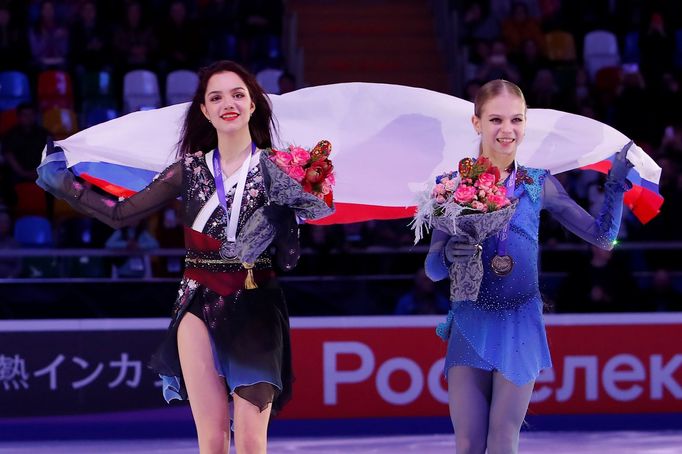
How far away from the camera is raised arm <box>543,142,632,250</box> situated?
168 inches

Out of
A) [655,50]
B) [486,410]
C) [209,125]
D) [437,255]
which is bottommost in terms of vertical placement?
[486,410]

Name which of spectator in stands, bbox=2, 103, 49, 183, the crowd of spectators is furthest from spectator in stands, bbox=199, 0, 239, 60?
spectator in stands, bbox=2, 103, 49, 183

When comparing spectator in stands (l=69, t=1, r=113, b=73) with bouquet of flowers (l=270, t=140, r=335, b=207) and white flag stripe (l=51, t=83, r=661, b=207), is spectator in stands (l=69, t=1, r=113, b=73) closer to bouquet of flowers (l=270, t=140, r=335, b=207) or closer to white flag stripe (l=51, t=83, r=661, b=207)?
white flag stripe (l=51, t=83, r=661, b=207)

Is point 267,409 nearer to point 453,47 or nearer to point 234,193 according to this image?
point 234,193

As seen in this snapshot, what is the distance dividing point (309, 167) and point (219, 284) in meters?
0.52

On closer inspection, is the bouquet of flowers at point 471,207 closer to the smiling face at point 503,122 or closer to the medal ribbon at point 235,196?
the smiling face at point 503,122

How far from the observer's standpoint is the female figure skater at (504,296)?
407 centimetres

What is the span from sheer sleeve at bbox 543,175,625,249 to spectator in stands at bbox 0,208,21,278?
4.68 metres

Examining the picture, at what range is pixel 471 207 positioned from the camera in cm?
398

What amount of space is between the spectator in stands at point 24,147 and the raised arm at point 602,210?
631 cm

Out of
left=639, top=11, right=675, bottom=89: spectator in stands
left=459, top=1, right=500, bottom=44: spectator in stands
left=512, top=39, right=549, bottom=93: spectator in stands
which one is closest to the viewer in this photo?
left=512, top=39, right=549, bottom=93: spectator in stands

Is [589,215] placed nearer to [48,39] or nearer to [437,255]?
[437,255]

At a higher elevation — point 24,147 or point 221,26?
point 221,26

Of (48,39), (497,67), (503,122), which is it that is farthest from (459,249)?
(48,39)
